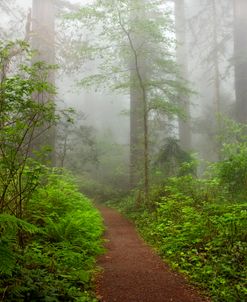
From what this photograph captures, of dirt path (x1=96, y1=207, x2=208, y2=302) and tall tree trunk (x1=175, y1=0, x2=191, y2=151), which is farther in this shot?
tall tree trunk (x1=175, y1=0, x2=191, y2=151)

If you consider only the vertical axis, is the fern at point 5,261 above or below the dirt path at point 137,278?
above

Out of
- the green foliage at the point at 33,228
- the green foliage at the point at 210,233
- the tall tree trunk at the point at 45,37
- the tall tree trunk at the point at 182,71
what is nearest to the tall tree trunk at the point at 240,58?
the tall tree trunk at the point at 182,71

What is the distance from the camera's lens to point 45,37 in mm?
17375

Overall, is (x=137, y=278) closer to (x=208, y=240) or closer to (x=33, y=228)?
(x=208, y=240)

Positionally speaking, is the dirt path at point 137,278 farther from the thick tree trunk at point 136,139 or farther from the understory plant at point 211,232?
the thick tree trunk at point 136,139

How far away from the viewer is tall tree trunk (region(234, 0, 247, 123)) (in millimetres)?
19297

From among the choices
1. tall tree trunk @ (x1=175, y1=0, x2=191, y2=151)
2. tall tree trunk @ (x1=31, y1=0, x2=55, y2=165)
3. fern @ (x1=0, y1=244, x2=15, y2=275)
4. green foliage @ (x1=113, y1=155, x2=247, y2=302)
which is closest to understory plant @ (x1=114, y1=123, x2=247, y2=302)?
green foliage @ (x1=113, y1=155, x2=247, y2=302)

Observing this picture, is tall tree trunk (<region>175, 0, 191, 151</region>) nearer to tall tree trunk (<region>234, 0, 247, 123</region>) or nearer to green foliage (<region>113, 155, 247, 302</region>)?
tall tree trunk (<region>234, 0, 247, 123</region>)

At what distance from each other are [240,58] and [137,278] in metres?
16.9

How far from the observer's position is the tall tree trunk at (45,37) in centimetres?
1686

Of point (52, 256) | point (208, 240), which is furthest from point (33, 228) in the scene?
point (208, 240)

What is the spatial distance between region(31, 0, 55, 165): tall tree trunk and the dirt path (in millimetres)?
9726

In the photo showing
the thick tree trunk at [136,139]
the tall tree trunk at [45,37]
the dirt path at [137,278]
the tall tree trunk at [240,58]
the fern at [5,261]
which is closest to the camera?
the fern at [5,261]

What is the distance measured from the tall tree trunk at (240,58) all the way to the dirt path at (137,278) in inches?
530
